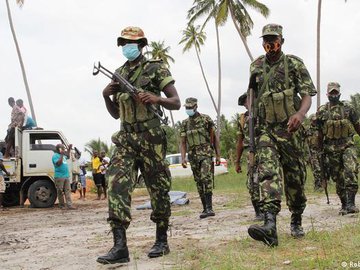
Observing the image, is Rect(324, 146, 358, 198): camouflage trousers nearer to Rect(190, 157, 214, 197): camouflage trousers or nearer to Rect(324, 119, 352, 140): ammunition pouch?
Rect(324, 119, 352, 140): ammunition pouch

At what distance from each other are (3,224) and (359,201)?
6881 mm

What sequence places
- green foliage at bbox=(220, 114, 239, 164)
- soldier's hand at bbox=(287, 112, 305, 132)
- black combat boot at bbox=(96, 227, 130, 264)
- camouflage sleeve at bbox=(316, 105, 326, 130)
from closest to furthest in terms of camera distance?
black combat boot at bbox=(96, 227, 130, 264), soldier's hand at bbox=(287, 112, 305, 132), camouflage sleeve at bbox=(316, 105, 326, 130), green foliage at bbox=(220, 114, 239, 164)

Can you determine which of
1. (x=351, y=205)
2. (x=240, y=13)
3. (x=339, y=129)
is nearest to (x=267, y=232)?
(x=351, y=205)

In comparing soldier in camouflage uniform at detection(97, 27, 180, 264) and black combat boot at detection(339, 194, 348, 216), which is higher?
soldier in camouflage uniform at detection(97, 27, 180, 264)

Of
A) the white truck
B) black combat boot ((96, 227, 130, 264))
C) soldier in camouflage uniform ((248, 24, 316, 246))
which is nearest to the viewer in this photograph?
black combat boot ((96, 227, 130, 264))

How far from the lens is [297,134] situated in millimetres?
4723

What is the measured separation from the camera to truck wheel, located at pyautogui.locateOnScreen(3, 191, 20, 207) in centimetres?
1484

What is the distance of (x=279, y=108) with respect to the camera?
4.66 meters

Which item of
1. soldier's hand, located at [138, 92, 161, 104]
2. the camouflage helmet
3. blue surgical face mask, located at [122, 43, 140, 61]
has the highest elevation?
the camouflage helmet

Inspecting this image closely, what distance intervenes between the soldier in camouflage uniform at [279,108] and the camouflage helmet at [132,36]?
1.11 meters

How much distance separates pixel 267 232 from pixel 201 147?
4093 millimetres

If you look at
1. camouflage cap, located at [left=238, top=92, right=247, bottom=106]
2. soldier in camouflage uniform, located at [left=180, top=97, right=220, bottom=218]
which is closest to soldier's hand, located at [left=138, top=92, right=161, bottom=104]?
camouflage cap, located at [left=238, top=92, right=247, bottom=106]

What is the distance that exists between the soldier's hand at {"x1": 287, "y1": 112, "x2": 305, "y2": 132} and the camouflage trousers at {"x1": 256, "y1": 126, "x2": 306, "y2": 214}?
25cm

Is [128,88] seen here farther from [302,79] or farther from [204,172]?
[204,172]
